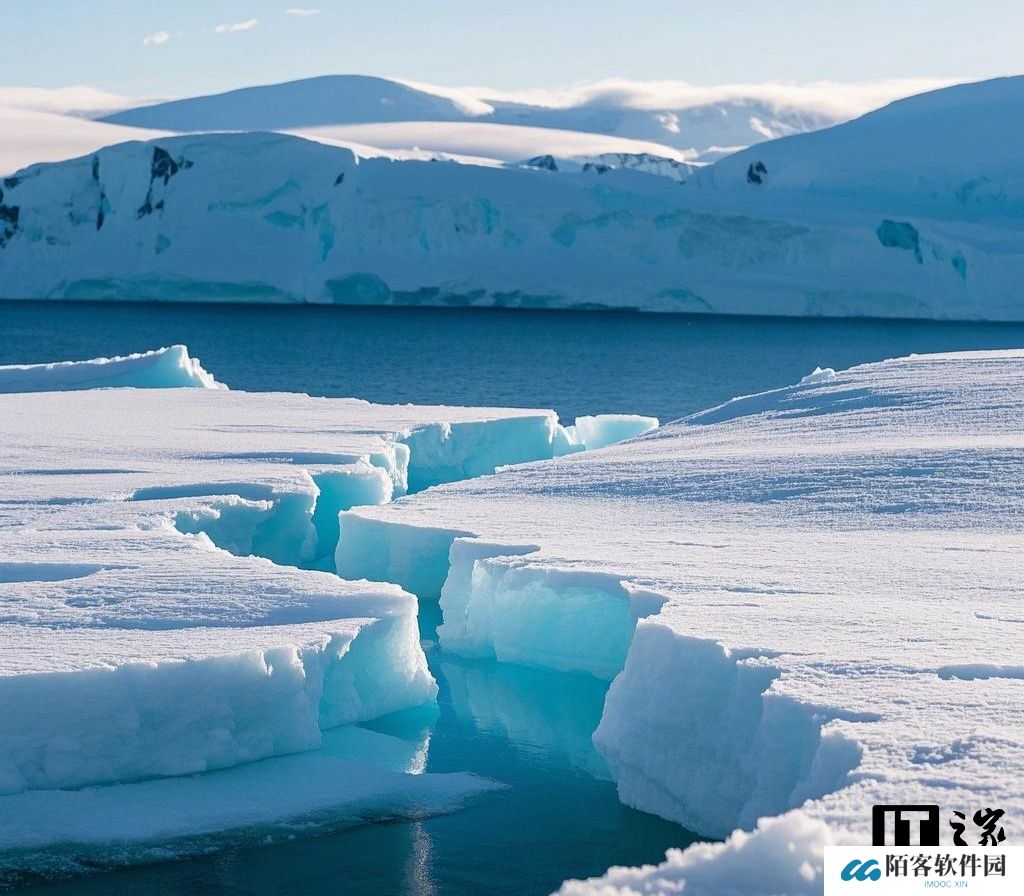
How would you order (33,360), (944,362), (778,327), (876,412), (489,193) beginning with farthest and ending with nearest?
(778,327)
(489,193)
(33,360)
(944,362)
(876,412)

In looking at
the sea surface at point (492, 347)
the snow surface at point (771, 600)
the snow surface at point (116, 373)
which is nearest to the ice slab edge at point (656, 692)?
the snow surface at point (771, 600)

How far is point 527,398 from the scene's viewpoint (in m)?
27.5

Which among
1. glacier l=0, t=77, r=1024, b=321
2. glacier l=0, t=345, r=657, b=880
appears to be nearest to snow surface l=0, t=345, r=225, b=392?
glacier l=0, t=345, r=657, b=880

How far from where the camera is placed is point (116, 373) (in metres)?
18.1

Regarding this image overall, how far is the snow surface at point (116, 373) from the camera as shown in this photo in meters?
17.8

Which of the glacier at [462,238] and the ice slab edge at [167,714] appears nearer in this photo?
the ice slab edge at [167,714]

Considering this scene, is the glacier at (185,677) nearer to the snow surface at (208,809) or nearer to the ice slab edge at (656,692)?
the snow surface at (208,809)

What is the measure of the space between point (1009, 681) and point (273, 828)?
8.44 ft

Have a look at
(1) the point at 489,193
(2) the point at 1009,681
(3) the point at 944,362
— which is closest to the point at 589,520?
(2) the point at 1009,681

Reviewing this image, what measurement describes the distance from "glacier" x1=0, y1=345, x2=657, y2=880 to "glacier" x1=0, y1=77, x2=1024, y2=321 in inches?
1357

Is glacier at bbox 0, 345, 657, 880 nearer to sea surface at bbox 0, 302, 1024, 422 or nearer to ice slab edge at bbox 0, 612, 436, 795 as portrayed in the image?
ice slab edge at bbox 0, 612, 436, 795

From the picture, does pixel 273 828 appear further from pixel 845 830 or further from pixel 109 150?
pixel 109 150

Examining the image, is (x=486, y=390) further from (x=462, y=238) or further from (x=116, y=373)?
(x=462, y=238)

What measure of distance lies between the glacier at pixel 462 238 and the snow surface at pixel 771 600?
31687 millimetres
